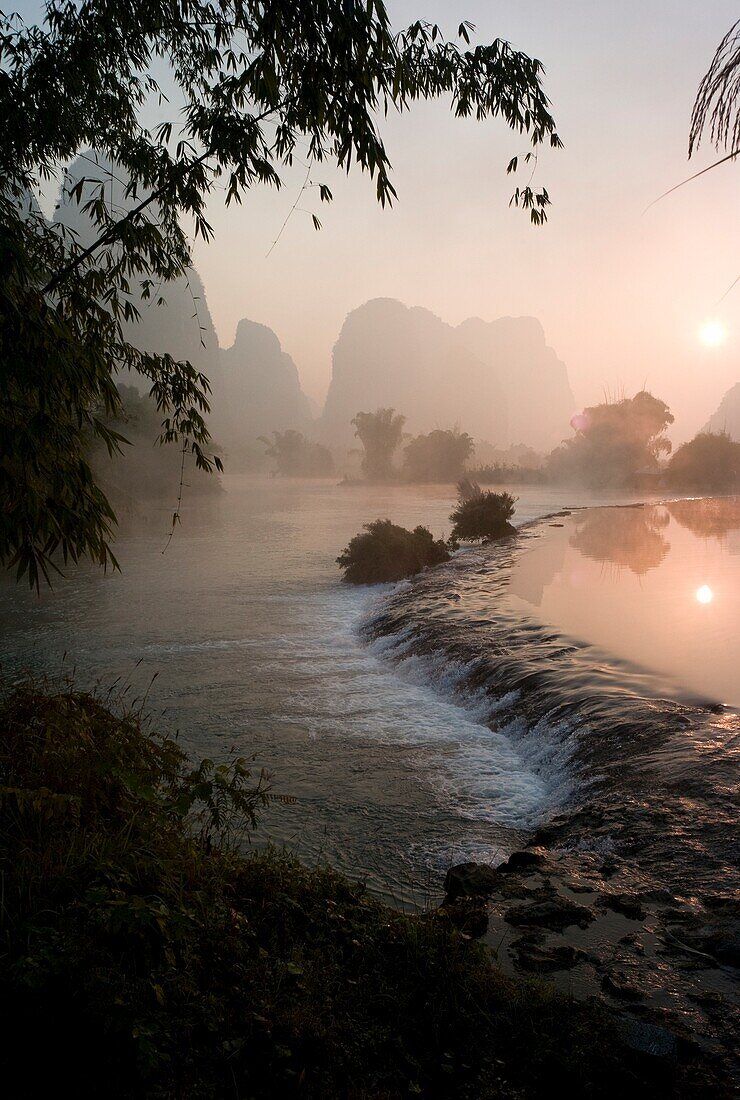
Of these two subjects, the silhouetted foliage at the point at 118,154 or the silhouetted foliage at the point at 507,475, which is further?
the silhouetted foliage at the point at 507,475

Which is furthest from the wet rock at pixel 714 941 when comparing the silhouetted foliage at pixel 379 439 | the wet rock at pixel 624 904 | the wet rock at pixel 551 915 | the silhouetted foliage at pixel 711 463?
the silhouetted foliage at pixel 379 439

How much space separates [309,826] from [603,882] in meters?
2.98

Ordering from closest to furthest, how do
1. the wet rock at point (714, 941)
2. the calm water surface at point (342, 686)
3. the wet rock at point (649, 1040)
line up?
the wet rock at point (649, 1040), the wet rock at point (714, 941), the calm water surface at point (342, 686)

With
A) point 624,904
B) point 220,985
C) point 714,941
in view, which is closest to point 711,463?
point 624,904

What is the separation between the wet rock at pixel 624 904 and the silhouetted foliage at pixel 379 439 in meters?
98.4

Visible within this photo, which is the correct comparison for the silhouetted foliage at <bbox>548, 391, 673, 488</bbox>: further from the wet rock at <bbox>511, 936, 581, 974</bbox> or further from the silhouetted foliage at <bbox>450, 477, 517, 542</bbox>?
the wet rock at <bbox>511, 936, 581, 974</bbox>

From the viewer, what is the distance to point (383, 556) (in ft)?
74.4

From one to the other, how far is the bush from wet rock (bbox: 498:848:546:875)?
1633 cm

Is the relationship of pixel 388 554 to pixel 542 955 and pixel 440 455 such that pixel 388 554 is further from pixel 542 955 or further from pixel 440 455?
pixel 440 455

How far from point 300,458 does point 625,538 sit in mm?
110788

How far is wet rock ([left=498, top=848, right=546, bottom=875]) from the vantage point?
5.89 metres

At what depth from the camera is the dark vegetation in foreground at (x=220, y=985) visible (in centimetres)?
285

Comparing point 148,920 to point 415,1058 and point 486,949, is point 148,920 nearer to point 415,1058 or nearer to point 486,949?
point 415,1058

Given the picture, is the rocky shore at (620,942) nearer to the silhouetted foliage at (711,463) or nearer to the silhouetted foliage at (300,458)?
the silhouetted foliage at (711,463)
